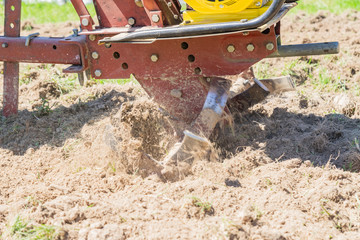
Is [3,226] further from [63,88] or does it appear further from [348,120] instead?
[348,120]

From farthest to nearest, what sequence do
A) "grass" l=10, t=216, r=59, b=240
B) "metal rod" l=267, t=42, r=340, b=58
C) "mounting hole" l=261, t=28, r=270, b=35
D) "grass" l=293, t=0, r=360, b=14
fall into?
1. "grass" l=293, t=0, r=360, b=14
2. "metal rod" l=267, t=42, r=340, b=58
3. "mounting hole" l=261, t=28, r=270, b=35
4. "grass" l=10, t=216, r=59, b=240

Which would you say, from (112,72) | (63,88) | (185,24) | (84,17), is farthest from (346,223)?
(63,88)

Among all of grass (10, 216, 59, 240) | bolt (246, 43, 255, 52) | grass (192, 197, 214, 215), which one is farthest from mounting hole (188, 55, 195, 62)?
grass (10, 216, 59, 240)

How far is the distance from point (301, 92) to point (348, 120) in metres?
0.63

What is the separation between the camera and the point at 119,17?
285 cm

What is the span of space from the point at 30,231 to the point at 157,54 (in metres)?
1.27

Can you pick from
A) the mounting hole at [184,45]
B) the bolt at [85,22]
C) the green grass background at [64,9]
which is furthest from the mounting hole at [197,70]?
the green grass background at [64,9]

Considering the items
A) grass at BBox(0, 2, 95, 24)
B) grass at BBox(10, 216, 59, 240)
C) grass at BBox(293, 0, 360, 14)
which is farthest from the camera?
grass at BBox(0, 2, 95, 24)

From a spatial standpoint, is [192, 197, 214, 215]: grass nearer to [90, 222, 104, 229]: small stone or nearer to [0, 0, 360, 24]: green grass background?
[90, 222, 104, 229]: small stone

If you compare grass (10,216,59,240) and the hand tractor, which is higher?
the hand tractor

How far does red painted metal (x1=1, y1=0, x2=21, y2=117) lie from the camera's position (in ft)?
10.4

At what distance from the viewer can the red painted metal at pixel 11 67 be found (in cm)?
318

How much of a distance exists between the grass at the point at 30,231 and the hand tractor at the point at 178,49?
28.9 inches

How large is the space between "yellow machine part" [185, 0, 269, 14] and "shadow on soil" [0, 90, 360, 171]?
2.67ft
